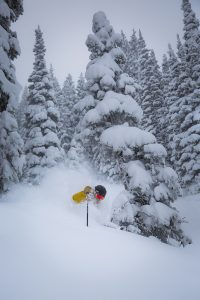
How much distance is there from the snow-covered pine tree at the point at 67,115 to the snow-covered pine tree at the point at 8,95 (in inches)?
1044

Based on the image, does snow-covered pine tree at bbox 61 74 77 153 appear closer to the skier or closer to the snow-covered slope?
the skier

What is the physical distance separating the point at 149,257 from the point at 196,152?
19823 millimetres

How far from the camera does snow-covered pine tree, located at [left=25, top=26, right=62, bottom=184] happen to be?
81.1ft

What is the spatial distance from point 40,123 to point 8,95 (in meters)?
16.2

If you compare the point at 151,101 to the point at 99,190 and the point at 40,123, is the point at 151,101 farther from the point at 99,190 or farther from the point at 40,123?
the point at 99,190

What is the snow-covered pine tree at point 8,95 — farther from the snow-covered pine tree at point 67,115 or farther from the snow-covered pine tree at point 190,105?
the snow-covered pine tree at point 67,115

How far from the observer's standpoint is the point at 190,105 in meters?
25.0

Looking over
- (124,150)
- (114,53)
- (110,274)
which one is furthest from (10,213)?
(114,53)

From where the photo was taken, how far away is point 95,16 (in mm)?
14188

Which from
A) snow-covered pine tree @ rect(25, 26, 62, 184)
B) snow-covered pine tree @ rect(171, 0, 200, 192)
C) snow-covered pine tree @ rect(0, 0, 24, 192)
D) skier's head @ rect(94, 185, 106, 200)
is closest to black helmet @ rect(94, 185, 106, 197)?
skier's head @ rect(94, 185, 106, 200)

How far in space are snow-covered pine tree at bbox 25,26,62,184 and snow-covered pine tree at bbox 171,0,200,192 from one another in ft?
42.0

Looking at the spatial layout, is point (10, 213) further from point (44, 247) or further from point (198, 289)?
point (198, 289)

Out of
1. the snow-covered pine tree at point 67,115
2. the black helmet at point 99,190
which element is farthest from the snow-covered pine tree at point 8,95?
the snow-covered pine tree at point 67,115

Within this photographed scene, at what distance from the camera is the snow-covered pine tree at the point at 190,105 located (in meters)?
23.8
